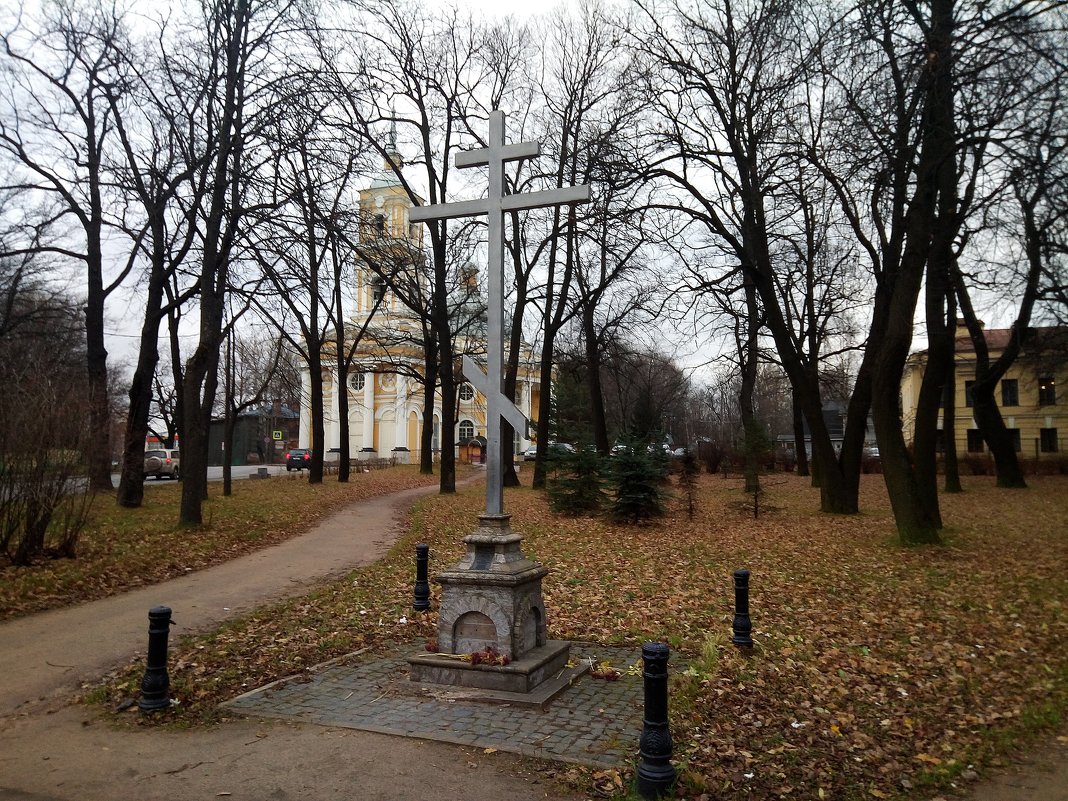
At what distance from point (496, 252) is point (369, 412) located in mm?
59707

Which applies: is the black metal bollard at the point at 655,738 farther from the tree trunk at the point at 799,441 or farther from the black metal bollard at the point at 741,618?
the tree trunk at the point at 799,441

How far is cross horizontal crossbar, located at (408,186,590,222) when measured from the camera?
630 centimetres

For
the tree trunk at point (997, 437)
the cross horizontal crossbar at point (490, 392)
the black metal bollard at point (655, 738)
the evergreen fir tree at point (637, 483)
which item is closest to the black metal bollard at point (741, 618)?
the cross horizontal crossbar at point (490, 392)

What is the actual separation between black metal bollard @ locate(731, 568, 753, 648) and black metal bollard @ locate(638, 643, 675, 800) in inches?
122

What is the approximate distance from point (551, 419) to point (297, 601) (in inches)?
1013

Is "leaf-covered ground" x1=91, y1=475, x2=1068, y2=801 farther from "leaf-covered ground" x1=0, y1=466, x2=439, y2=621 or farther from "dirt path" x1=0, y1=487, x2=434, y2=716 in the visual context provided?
"leaf-covered ground" x1=0, y1=466, x2=439, y2=621

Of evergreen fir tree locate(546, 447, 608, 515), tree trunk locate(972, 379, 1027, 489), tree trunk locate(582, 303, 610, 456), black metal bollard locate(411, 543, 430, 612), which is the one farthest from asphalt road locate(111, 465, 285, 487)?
tree trunk locate(972, 379, 1027, 489)

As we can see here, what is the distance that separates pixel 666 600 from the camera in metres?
9.52

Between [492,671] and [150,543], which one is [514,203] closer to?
[492,671]

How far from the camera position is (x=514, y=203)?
22.1 ft

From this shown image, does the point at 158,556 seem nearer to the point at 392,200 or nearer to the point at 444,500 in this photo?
the point at 444,500

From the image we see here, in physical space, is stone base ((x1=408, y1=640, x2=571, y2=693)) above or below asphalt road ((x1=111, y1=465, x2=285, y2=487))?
below

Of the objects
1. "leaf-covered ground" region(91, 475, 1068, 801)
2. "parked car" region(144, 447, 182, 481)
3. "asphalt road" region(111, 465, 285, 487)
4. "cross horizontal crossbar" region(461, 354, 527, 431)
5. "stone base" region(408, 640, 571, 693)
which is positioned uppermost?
"cross horizontal crossbar" region(461, 354, 527, 431)

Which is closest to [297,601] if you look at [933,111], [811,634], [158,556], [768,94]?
[158,556]
